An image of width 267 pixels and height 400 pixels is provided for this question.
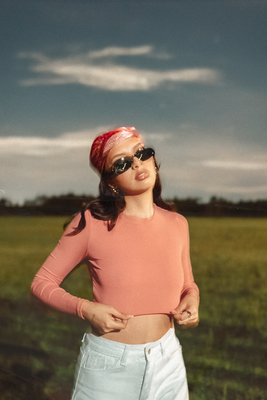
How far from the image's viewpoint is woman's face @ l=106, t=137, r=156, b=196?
3.04 ft

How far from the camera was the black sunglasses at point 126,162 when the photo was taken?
0.93 meters

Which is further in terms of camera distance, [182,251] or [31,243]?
[31,243]

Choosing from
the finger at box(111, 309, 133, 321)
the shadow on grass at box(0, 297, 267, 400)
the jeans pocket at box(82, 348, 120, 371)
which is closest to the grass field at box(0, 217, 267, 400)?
the shadow on grass at box(0, 297, 267, 400)

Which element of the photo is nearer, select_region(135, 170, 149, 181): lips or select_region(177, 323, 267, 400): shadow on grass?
select_region(135, 170, 149, 181): lips

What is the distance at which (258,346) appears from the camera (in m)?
1.34


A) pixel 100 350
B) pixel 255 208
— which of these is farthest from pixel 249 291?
pixel 100 350

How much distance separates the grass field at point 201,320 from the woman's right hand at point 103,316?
19cm

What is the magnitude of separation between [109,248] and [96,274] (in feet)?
0.29

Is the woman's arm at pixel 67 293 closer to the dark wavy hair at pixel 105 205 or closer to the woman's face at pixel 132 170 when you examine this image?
the dark wavy hair at pixel 105 205

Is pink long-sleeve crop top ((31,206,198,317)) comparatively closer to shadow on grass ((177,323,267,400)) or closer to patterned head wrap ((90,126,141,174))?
patterned head wrap ((90,126,141,174))

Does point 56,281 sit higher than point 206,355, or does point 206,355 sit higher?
point 56,281

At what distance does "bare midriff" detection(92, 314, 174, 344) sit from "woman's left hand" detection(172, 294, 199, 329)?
50mm

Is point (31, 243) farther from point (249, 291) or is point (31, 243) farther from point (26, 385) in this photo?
point (249, 291)

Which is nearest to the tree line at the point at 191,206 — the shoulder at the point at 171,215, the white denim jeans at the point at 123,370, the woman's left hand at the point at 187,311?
the shoulder at the point at 171,215
